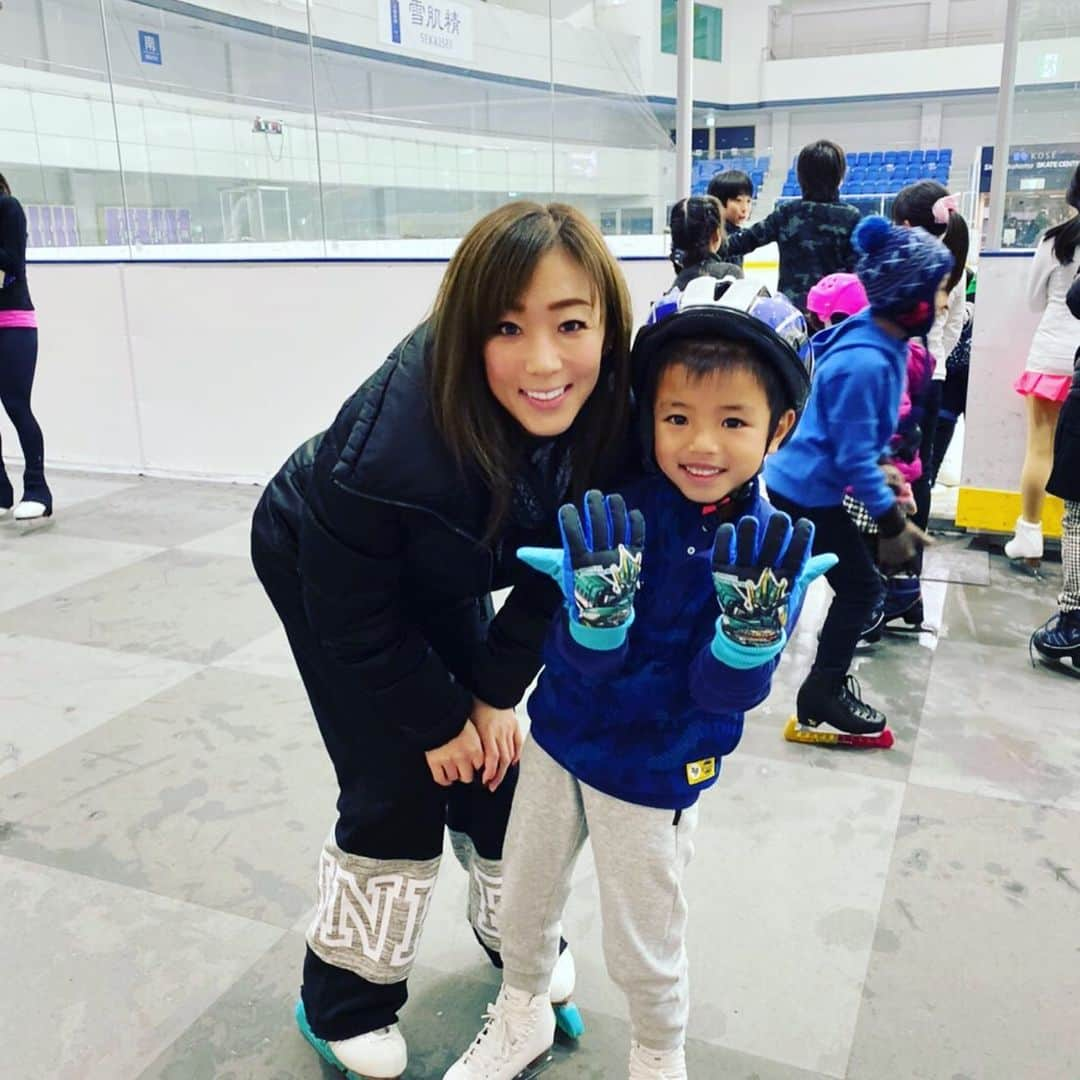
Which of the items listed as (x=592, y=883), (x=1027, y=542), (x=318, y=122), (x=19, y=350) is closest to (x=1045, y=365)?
(x=1027, y=542)

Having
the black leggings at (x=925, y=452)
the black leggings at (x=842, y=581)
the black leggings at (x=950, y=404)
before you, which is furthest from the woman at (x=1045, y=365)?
the black leggings at (x=842, y=581)

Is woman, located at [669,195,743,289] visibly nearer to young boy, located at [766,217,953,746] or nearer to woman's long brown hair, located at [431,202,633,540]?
young boy, located at [766,217,953,746]

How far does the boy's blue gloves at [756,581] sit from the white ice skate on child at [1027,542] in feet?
10.00

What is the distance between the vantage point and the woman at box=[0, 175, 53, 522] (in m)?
4.20

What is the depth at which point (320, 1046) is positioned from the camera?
1.58 m

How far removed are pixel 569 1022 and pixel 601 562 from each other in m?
0.89

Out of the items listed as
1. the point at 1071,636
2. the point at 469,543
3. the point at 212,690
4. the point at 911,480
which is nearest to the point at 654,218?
the point at 911,480

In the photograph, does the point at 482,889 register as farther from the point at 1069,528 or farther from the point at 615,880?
the point at 1069,528

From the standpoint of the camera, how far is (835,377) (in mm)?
2170

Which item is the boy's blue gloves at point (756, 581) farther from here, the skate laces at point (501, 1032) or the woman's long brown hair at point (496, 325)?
the skate laces at point (501, 1032)

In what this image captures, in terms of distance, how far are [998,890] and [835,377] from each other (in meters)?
1.05

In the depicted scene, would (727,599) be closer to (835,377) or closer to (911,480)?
(835,377)

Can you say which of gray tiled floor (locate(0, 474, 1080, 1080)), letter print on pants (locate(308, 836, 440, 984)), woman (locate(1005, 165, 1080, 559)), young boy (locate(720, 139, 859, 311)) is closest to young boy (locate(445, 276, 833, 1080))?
letter print on pants (locate(308, 836, 440, 984))

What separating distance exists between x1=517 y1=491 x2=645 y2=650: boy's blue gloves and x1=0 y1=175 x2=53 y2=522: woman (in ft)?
12.8
